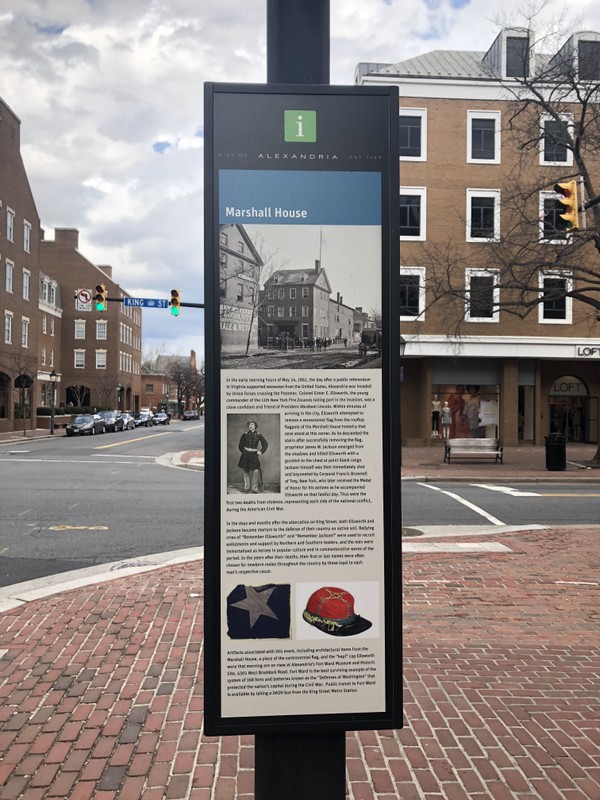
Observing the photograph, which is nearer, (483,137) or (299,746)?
(299,746)

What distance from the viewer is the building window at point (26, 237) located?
4488cm

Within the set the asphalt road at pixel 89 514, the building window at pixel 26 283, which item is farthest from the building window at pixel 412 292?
the building window at pixel 26 283

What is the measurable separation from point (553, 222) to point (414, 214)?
19.8 ft

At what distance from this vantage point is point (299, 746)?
2.60 metres

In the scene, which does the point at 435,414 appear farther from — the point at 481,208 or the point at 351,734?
the point at 351,734

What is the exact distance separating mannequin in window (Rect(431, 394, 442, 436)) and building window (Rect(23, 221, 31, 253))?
31.5 metres

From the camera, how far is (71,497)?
13055 millimetres

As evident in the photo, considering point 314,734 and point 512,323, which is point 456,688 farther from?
point 512,323

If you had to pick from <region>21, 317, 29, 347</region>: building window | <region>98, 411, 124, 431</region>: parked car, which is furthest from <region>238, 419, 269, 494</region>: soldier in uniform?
<region>21, 317, 29, 347</region>: building window

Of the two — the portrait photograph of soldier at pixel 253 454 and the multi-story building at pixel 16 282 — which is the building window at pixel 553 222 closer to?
the portrait photograph of soldier at pixel 253 454

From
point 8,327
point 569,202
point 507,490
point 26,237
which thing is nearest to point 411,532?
point 569,202

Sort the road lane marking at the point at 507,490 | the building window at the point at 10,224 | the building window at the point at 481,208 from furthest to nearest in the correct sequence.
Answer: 1. the building window at the point at 10,224
2. the building window at the point at 481,208
3. the road lane marking at the point at 507,490

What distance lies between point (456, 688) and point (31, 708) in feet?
8.72

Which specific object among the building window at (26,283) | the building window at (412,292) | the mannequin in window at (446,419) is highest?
the building window at (26,283)
